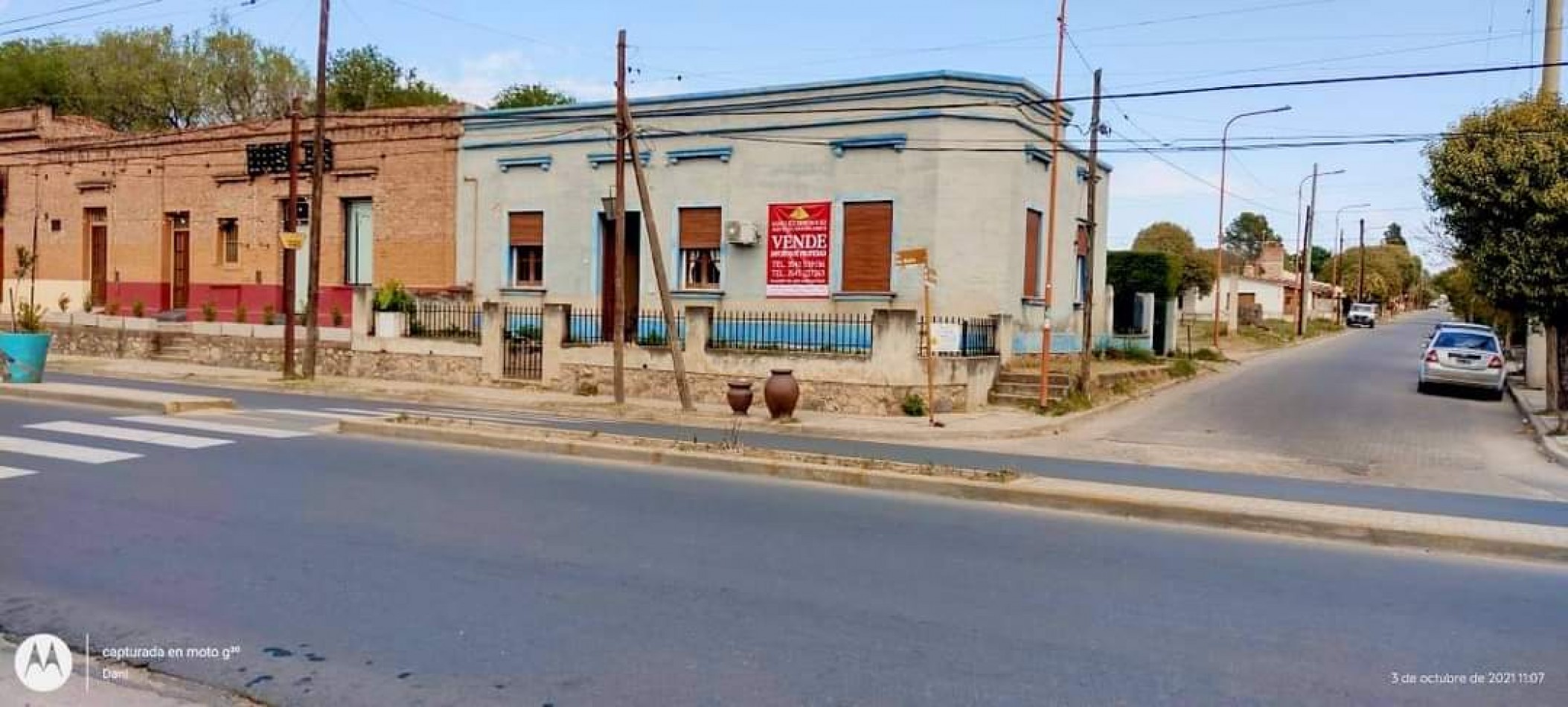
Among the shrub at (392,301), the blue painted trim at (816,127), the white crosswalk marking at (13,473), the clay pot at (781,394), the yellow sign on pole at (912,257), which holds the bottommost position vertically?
the white crosswalk marking at (13,473)

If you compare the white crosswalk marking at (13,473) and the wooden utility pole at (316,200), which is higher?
the wooden utility pole at (316,200)

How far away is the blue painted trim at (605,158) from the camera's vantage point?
84.0 feet

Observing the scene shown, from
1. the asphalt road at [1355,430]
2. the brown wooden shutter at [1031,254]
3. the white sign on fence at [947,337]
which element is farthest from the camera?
the brown wooden shutter at [1031,254]

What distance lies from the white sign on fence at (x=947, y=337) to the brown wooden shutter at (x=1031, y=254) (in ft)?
13.5

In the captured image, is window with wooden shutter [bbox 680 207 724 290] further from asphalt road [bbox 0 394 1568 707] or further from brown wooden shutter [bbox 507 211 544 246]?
asphalt road [bbox 0 394 1568 707]

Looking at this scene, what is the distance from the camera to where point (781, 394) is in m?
18.0

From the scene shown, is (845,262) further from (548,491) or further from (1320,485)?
(548,491)

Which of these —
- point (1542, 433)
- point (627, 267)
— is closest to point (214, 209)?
point (627, 267)

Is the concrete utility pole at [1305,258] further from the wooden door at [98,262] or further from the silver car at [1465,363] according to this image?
the wooden door at [98,262]

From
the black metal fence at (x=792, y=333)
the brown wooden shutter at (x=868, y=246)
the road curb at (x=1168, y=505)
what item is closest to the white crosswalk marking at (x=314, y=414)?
the road curb at (x=1168, y=505)

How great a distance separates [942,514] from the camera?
31.4 feet

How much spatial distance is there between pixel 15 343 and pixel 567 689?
1884 cm

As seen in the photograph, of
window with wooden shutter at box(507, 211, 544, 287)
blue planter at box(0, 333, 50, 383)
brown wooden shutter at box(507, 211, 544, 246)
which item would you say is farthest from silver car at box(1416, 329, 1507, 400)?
blue planter at box(0, 333, 50, 383)

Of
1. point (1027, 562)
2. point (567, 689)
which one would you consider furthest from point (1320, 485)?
point (567, 689)
